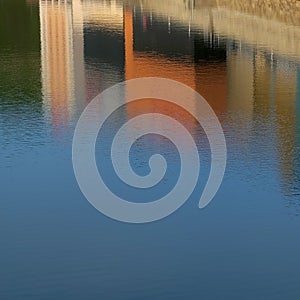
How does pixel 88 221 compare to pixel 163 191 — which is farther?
pixel 163 191

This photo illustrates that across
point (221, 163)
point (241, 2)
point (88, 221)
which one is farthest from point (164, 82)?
point (241, 2)

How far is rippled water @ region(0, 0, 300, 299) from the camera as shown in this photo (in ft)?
25.6

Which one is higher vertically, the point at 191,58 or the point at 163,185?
the point at 191,58

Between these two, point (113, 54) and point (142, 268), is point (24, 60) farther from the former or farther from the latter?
point (142, 268)

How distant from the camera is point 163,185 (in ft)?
34.5

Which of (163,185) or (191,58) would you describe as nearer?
(163,185)

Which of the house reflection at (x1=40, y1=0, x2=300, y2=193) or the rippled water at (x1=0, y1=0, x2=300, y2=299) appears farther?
the house reflection at (x1=40, y1=0, x2=300, y2=193)

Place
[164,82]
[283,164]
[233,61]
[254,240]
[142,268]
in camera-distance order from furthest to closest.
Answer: [233,61] < [164,82] < [283,164] < [254,240] < [142,268]

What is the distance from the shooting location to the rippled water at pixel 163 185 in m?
7.80

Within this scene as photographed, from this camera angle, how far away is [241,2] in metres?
29.7

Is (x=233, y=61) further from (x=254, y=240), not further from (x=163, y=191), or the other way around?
(x=254, y=240)

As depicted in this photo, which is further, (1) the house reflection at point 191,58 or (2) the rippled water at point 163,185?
(1) the house reflection at point 191,58

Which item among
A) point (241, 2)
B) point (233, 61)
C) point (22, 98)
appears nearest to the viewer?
point (22, 98)

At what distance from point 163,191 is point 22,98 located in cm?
642
